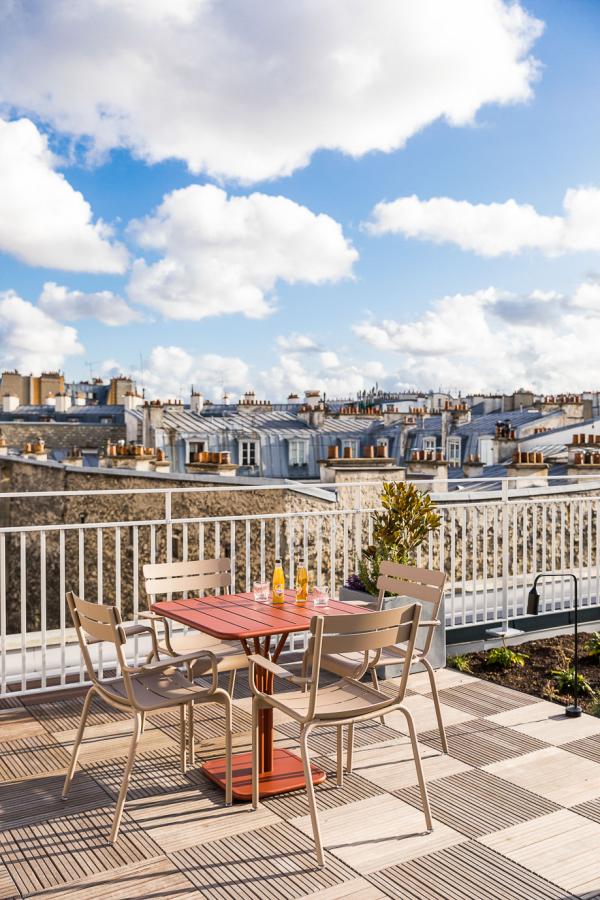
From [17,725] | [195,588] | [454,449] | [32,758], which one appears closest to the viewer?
[32,758]

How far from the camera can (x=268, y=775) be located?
3818mm

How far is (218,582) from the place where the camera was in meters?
4.57

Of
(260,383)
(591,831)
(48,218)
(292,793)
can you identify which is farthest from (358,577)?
(260,383)

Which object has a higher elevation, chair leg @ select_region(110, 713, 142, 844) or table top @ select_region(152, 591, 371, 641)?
table top @ select_region(152, 591, 371, 641)

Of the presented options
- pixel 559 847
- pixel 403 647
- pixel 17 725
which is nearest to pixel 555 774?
pixel 559 847

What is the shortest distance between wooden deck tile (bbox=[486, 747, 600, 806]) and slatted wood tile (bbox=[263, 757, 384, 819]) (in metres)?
0.68

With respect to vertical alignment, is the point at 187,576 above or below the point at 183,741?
above

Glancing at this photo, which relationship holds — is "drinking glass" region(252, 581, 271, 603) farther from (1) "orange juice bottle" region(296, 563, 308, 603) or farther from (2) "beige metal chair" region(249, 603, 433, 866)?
(2) "beige metal chair" region(249, 603, 433, 866)

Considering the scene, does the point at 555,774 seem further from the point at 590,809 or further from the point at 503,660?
the point at 503,660

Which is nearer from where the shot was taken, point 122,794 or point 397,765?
point 122,794

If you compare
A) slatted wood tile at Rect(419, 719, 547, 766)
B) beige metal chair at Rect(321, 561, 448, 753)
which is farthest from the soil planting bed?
beige metal chair at Rect(321, 561, 448, 753)

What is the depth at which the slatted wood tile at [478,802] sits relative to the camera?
3.40 meters

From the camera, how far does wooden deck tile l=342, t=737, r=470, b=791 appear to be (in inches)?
151

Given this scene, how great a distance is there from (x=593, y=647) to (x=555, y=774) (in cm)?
248
